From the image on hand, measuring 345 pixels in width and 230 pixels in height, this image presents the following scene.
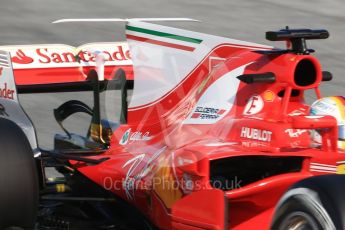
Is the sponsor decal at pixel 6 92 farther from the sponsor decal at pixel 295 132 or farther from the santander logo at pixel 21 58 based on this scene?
the sponsor decal at pixel 295 132

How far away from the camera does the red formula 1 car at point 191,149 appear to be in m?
4.52

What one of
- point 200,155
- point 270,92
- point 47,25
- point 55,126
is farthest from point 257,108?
point 47,25

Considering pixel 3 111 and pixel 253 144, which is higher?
pixel 253 144

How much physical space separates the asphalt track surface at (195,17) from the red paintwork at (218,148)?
20.7 feet

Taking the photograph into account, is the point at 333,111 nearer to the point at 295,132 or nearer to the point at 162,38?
the point at 295,132

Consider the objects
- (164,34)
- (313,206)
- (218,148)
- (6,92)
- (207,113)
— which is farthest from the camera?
(6,92)

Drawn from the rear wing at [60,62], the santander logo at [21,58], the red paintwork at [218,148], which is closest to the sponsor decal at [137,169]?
the red paintwork at [218,148]

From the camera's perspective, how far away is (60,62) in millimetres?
7281

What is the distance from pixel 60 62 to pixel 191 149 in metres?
2.80

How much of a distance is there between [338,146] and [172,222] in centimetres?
102

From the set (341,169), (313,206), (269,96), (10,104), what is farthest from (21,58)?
(313,206)

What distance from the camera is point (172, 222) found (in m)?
4.89

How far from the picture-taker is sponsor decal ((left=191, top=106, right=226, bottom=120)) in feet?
16.5

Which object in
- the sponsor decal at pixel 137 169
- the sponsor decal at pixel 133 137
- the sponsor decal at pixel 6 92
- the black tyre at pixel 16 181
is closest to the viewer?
the black tyre at pixel 16 181
